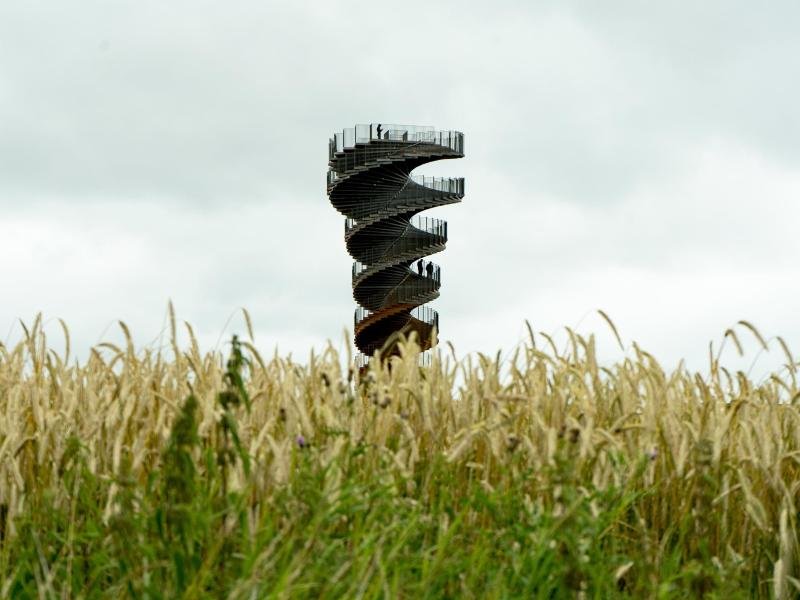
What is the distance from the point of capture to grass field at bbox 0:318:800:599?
297 centimetres

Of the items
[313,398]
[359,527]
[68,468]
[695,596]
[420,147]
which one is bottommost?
[695,596]

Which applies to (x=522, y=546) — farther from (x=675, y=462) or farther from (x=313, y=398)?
(x=313, y=398)

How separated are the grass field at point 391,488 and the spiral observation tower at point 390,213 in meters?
26.6

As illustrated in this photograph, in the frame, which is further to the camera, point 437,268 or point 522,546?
point 437,268

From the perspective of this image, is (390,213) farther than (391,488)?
Yes

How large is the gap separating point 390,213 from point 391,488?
27851 mm

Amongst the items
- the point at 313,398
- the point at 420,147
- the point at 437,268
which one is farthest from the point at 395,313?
the point at 313,398

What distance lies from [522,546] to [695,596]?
1.84 ft

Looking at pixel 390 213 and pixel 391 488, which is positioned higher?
pixel 390 213

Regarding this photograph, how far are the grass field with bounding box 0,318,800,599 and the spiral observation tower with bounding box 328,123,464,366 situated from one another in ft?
87.3

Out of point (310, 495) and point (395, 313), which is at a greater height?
point (395, 313)

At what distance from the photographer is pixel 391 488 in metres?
3.44

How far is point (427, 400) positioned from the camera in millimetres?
4094

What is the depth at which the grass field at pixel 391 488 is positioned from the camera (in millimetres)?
2969
